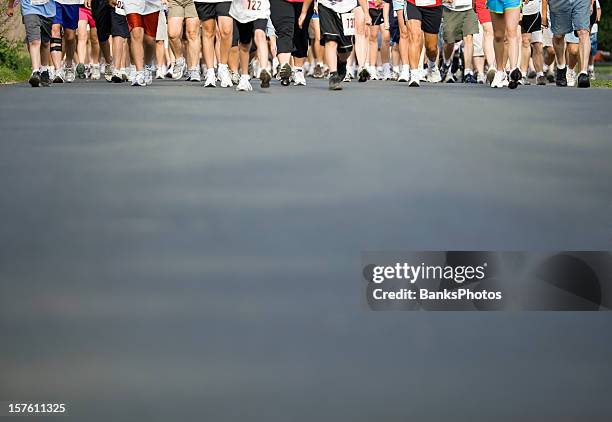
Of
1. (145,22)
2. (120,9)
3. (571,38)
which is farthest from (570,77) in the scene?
(120,9)

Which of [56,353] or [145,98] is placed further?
[145,98]

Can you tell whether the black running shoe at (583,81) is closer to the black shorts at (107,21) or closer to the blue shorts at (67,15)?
the black shorts at (107,21)

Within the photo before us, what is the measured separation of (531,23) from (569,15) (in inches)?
112

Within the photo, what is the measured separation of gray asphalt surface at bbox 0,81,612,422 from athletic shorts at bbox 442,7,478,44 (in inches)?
408

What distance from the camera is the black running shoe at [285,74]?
23141mm

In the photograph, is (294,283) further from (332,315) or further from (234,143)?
(234,143)

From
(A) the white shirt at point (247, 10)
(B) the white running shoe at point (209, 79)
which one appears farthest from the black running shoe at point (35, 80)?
(A) the white shirt at point (247, 10)

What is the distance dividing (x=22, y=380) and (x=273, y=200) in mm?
4080

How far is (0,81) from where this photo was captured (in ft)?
83.4

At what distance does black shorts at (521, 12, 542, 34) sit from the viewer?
24.9m

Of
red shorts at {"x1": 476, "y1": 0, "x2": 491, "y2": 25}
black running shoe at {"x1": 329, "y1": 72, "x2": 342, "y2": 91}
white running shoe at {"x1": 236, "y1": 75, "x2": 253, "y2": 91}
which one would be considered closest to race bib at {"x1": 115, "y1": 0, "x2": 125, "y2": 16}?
black running shoe at {"x1": 329, "y1": 72, "x2": 342, "y2": 91}

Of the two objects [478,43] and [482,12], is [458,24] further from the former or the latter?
[482,12]

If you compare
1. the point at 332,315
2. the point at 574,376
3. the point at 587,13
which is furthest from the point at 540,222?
the point at 587,13

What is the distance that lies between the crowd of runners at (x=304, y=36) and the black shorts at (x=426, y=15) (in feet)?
0.04
